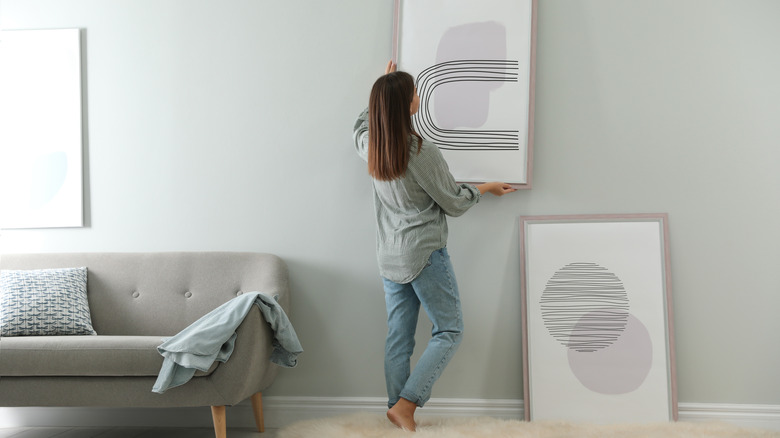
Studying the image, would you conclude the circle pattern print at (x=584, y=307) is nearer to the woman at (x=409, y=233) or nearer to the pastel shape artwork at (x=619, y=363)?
the pastel shape artwork at (x=619, y=363)

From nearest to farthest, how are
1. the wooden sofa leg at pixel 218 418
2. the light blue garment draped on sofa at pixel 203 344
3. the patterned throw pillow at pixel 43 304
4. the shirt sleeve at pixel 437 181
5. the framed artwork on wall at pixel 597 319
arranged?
the light blue garment draped on sofa at pixel 203 344 → the wooden sofa leg at pixel 218 418 → the shirt sleeve at pixel 437 181 → the patterned throw pillow at pixel 43 304 → the framed artwork on wall at pixel 597 319

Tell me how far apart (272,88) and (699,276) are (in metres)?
2.08

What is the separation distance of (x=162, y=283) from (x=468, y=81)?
162 cm

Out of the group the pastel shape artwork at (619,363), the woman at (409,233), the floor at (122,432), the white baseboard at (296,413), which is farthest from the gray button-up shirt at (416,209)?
the floor at (122,432)

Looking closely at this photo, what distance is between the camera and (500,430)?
2.32 m

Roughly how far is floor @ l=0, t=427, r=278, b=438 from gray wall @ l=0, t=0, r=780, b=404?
0.28 metres

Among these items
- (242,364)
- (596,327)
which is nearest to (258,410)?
(242,364)

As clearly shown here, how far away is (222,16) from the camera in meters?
2.80

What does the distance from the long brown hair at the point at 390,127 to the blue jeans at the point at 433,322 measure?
387 millimetres

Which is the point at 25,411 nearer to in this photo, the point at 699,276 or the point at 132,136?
the point at 132,136

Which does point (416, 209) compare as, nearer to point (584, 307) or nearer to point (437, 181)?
point (437, 181)

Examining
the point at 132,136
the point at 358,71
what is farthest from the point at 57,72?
the point at 358,71

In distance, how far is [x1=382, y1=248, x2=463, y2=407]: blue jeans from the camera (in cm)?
228

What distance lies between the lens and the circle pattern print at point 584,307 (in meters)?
2.54
